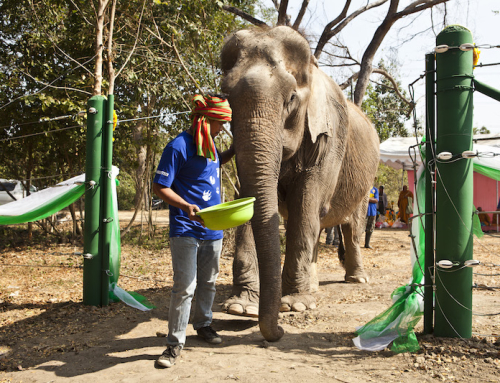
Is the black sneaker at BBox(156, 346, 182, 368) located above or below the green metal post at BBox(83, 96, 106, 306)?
below

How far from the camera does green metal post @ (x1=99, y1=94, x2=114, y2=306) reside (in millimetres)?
5254

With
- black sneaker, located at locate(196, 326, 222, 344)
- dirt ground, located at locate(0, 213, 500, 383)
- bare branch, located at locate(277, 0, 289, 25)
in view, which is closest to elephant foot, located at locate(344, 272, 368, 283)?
dirt ground, located at locate(0, 213, 500, 383)

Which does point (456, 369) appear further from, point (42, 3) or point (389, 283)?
point (42, 3)

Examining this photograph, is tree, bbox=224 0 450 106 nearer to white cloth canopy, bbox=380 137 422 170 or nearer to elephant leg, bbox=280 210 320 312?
white cloth canopy, bbox=380 137 422 170

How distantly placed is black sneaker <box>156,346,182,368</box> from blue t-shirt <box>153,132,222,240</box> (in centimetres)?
84

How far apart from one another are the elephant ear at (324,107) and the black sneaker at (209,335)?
7.15 ft

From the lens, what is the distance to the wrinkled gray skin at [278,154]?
12.8 ft

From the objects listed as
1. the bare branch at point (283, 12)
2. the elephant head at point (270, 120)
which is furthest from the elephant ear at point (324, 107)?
the bare branch at point (283, 12)

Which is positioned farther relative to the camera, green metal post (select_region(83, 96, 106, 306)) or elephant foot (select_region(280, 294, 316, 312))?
green metal post (select_region(83, 96, 106, 306))

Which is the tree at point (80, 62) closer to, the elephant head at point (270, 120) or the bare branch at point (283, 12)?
the bare branch at point (283, 12)

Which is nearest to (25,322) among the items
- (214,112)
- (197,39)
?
(214,112)

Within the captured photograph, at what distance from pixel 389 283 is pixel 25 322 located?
4.96m

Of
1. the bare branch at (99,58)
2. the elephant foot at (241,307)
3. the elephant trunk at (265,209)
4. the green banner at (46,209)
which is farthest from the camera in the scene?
the bare branch at (99,58)

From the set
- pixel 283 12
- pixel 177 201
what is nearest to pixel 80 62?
pixel 283 12
